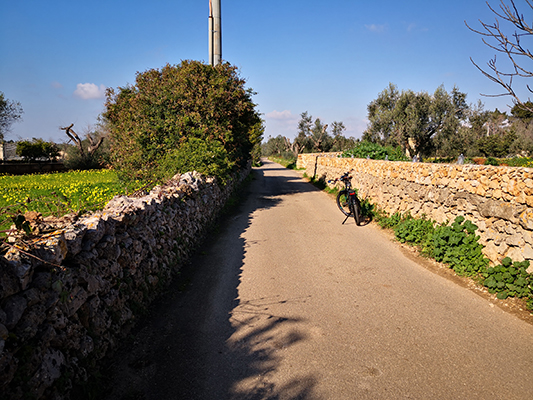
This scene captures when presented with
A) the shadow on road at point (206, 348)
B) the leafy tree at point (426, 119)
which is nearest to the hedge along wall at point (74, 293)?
the shadow on road at point (206, 348)

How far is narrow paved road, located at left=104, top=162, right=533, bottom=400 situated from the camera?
10.8ft

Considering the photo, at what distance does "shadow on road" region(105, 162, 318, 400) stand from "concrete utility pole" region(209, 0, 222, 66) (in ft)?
36.5

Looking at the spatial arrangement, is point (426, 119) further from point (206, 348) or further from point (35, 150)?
point (35, 150)

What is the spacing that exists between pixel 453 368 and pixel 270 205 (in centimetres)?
1041

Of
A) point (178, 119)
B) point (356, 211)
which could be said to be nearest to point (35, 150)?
point (178, 119)

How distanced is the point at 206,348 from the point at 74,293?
62.8 inches

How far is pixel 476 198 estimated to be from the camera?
21.1 ft

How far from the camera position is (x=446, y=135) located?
30719 mm

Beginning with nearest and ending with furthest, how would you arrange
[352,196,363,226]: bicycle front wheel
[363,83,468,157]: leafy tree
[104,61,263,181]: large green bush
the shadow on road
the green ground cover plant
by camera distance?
the shadow on road
the green ground cover plant
[352,196,363,226]: bicycle front wheel
[104,61,263,181]: large green bush
[363,83,468,157]: leafy tree

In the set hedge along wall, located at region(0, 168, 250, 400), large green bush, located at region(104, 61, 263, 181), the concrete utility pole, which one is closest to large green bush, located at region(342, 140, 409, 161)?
large green bush, located at region(104, 61, 263, 181)

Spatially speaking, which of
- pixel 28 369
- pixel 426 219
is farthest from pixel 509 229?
pixel 28 369

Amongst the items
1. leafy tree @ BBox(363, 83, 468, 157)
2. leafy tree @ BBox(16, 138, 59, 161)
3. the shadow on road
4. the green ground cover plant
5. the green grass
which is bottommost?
the shadow on road

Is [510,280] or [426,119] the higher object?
[426,119]

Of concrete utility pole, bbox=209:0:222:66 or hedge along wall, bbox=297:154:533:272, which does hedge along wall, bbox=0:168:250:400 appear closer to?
hedge along wall, bbox=297:154:533:272
